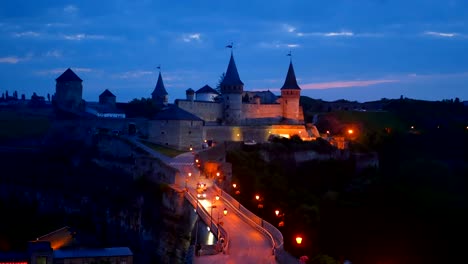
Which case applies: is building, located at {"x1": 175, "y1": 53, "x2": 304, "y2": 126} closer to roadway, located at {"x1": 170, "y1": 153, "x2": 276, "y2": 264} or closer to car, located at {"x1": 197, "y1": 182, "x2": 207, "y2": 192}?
roadway, located at {"x1": 170, "y1": 153, "x2": 276, "y2": 264}

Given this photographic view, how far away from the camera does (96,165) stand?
6025cm

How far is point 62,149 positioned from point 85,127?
3509 mm

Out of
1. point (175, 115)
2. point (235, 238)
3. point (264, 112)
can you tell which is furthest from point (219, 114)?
point (235, 238)

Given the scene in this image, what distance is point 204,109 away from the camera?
67.4 m

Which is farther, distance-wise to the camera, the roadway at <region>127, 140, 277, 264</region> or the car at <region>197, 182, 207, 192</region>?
the car at <region>197, 182, 207, 192</region>

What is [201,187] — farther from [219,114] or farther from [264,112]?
[264,112]

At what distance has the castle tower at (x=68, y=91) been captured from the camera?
71.2m

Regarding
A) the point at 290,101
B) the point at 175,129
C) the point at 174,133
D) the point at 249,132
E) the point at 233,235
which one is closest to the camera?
the point at 233,235

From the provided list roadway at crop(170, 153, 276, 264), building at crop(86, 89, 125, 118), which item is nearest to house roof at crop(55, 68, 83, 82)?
building at crop(86, 89, 125, 118)

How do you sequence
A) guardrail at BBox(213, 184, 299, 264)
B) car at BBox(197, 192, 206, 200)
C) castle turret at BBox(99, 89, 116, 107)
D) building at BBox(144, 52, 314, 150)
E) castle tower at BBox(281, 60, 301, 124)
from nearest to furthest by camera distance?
guardrail at BBox(213, 184, 299, 264), car at BBox(197, 192, 206, 200), building at BBox(144, 52, 314, 150), castle tower at BBox(281, 60, 301, 124), castle turret at BBox(99, 89, 116, 107)

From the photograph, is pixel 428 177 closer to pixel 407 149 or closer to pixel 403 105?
pixel 407 149

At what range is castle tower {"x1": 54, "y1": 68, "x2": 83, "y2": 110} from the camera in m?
71.2

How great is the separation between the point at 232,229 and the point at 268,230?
2.00 m

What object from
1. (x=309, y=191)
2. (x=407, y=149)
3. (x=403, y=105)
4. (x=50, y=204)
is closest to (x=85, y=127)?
(x=50, y=204)
